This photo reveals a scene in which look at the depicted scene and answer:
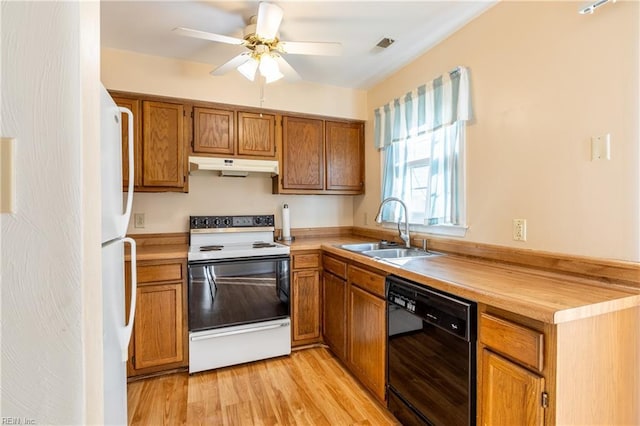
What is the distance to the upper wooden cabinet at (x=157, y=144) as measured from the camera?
2416mm

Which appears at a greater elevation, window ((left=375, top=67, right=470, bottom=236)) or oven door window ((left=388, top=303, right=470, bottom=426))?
window ((left=375, top=67, right=470, bottom=236))

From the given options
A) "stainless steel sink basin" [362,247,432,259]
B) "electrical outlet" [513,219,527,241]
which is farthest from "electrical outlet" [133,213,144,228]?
"electrical outlet" [513,219,527,241]

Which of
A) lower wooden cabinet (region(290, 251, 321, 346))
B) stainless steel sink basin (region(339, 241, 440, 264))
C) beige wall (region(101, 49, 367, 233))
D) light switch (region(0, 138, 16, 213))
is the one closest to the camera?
light switch (region(0, 138, 16, 213))

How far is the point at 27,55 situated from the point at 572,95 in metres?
1.98

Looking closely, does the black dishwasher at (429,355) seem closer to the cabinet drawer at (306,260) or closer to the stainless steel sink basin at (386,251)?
the stainless steel sink basin at (386,251)

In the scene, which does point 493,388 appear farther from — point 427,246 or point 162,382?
point 162,382

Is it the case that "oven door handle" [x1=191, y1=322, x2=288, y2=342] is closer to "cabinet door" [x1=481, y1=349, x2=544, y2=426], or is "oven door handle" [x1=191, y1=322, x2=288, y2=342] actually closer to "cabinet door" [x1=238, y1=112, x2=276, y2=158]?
"cabinet door" [x1=238, y1=112, x2=276, y2=158]

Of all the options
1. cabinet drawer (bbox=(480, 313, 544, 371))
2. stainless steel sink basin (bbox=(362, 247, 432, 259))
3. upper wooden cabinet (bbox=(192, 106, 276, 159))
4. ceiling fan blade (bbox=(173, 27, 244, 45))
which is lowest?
cabinet drawer (bbox=(480, 313, 544, 371))

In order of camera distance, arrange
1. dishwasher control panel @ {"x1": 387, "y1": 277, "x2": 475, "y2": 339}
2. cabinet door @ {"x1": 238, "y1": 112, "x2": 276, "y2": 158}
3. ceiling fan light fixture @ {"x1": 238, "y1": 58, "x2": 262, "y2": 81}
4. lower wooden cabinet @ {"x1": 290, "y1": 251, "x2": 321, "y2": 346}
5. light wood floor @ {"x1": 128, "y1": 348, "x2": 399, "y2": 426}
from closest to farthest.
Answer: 1. dishwasher control panel @ {"x1": 387, "y1": 277, "x2": 475, "y2": 339}
2. light wood floor @ {"x1": 128, "y1": 348, "x2": 399, "y2": 426}
3. ceiling fan light fixture @ {"x1": 238, "y1": 58, "x2": 262, "y2": 81}
4. lower wooden cabinet @ {"x1": 290, "y1": 251, "x2": 321, "y2": 346}
5. cabinet door @ {"x1": 238, "y1": 112, "x2": 276, "y2": 158}

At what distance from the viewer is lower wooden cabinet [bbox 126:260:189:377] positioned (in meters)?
2.16

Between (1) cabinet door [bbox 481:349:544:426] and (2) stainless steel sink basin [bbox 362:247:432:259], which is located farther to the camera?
(2) stainless steel sink basin [bbox 362:247:432:259]

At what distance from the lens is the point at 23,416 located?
53 cm

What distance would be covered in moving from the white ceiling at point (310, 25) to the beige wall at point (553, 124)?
0.25 meters

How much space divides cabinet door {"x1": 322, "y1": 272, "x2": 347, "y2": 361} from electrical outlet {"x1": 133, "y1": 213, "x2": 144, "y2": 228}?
1660 millimetres
